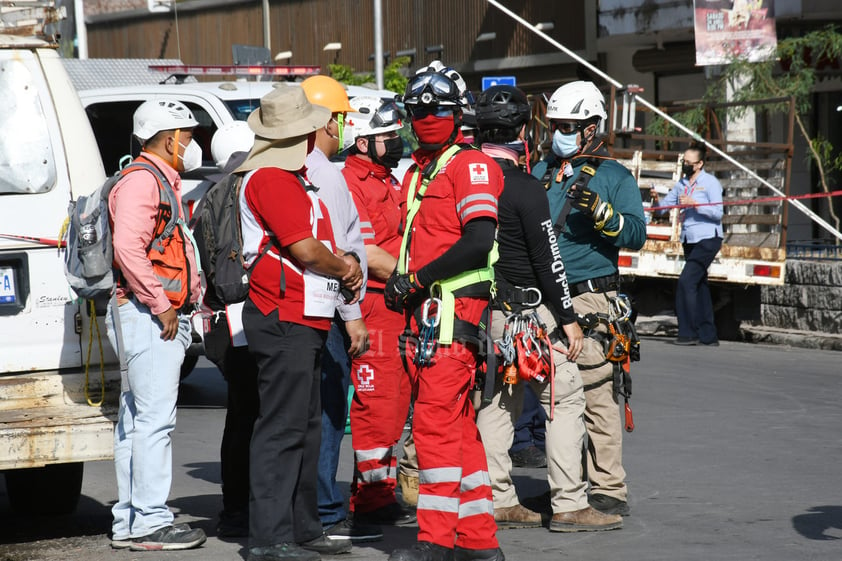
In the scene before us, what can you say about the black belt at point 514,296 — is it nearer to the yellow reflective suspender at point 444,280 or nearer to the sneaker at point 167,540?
the yellow reflective suspender at point 444,280

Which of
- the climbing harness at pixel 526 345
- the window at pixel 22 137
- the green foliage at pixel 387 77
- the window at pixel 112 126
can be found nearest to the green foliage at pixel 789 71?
the green foliage at pixel 387 77

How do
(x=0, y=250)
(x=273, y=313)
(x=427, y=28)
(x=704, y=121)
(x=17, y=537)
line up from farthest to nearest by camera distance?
(x=427, y=28), (x=704, y=121), (x=17, y=537), (x=0, y=250), (x=273, y=313)

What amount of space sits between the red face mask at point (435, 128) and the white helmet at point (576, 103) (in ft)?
3.80

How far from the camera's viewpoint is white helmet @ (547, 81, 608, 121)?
6.75m

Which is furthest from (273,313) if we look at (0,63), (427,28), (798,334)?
(427,28)

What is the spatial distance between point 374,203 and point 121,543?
2.11m

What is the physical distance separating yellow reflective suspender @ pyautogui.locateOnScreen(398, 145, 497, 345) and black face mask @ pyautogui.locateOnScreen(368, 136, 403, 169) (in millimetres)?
1061

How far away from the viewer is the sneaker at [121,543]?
616cm

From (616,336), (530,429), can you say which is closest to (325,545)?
(616,336)

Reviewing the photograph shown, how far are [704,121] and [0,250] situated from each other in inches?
488

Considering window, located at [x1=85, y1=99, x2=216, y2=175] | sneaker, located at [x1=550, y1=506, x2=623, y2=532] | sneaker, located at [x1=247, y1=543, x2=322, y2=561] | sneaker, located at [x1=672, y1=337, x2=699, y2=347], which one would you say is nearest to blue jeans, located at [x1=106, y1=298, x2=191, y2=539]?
sneaker, located at [x1=247, y1=543, x2=322, y2=561]

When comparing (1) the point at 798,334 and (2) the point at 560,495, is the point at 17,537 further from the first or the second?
(1) the point at 798,334

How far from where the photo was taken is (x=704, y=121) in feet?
56.1

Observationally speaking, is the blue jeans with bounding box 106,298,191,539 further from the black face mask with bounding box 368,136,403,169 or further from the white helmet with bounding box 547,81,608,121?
the white helmet with bounding box 547,81,608,121
